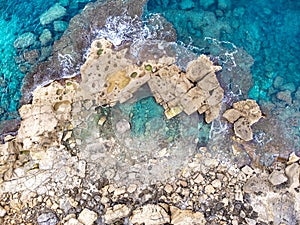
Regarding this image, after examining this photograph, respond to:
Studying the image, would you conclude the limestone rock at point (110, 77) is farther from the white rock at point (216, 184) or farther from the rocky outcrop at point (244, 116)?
the white rock at point (216, 184)

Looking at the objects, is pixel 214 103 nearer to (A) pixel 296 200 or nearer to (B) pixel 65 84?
(A) pixel 296 200

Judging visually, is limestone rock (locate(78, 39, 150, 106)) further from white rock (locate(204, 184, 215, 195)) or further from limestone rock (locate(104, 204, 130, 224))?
white rock (locate(204, 184, 215, 195))

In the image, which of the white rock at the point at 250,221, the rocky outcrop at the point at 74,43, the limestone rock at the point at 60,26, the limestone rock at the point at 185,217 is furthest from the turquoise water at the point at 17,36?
the white rock at the point at 250,221

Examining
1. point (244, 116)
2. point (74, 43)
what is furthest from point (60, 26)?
point (244, 116)

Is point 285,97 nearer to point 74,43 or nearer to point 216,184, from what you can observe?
point 216,184

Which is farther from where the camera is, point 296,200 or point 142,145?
point 142,145

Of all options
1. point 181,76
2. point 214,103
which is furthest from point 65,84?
point 214,103
